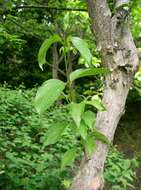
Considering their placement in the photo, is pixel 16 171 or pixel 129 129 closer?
pixel 16 171

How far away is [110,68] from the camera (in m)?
1.70

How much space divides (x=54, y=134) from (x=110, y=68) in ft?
1.49

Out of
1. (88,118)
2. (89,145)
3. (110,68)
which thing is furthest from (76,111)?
(110,68)

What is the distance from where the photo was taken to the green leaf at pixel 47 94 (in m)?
1.21

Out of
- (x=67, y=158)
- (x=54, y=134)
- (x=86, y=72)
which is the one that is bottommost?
(x=67, y=158)

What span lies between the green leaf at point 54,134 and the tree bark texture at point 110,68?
244 millimetres

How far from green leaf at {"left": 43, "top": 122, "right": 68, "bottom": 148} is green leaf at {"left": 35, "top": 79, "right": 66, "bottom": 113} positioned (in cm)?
19

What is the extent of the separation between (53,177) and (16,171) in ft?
1.35

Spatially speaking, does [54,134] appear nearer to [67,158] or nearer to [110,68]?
[67,158]

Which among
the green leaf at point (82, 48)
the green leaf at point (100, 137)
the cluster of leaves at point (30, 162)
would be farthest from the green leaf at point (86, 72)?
the cluster of leaves at point (30, 162)

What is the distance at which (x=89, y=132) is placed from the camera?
149cm

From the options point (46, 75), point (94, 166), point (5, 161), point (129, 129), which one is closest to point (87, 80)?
point (46, 75)

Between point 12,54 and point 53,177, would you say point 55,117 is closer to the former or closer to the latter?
point 53,177

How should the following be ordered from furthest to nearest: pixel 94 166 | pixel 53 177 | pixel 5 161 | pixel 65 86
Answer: pixel 5 161
pixel 53 177
pixel 94 166
pixel 65 86
